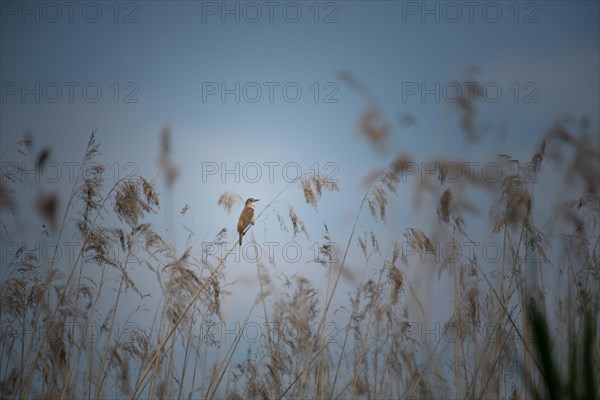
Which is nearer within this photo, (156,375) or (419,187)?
(156,375)

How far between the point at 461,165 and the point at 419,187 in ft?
1.46

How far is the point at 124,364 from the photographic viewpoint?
12.5ft

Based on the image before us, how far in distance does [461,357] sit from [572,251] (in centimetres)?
93

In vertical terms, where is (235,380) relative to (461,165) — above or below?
below

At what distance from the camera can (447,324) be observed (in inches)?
152

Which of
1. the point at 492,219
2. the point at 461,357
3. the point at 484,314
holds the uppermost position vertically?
the point at 492,219

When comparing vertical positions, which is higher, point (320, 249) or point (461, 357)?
point (320, 249)

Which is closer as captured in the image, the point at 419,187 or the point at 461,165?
the point at 461,165

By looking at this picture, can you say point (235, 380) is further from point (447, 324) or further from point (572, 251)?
point (572, 251)

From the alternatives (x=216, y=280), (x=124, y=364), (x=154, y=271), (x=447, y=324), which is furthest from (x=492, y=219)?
(x=124, y=364)

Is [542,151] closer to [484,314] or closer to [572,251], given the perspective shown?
[572,251]

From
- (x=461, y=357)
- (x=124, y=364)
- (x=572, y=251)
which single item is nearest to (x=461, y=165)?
(x=572, y=251)

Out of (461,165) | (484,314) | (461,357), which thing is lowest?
(461,357)

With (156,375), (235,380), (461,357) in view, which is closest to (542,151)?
(461,357)
